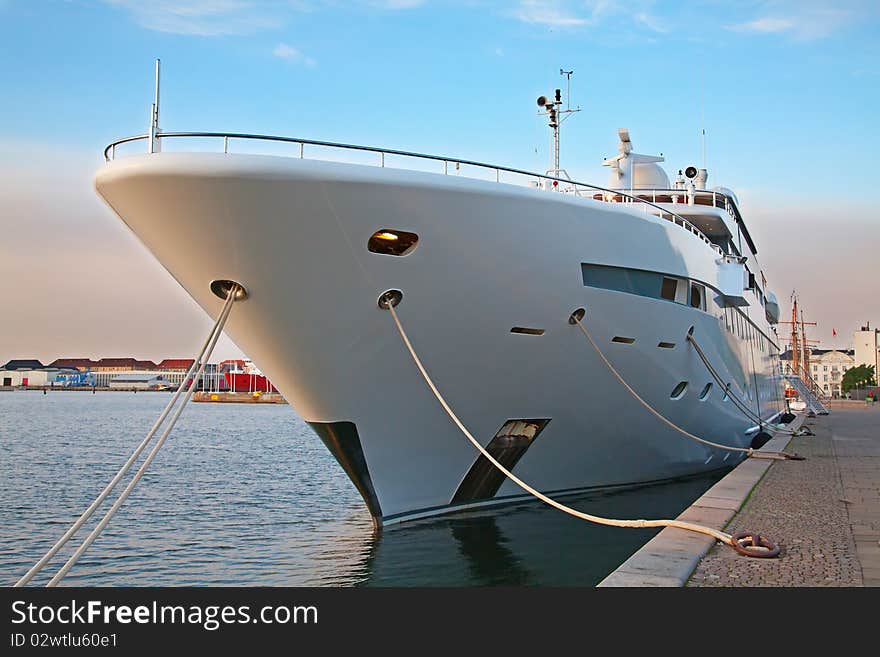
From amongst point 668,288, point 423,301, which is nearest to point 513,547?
point 423,301

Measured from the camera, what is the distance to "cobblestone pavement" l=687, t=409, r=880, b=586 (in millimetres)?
6211

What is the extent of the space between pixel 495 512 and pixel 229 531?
14.5 feet

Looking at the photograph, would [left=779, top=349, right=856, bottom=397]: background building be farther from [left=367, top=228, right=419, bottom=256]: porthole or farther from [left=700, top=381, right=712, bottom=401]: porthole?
[left=367, top=228, right=419, bottom=256]: porthole

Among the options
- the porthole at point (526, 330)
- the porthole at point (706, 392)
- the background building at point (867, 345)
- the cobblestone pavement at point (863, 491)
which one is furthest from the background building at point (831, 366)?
the porthole at point (526, 330)

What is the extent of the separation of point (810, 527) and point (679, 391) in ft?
19.6

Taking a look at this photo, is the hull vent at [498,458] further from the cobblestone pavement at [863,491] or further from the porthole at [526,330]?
the cobblestone pavement at [863,491]

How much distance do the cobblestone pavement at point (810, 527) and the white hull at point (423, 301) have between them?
2.75 m

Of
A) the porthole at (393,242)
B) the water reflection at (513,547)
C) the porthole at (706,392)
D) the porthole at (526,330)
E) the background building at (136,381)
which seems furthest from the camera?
the background building at (136,381)

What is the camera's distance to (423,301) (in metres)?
9.65

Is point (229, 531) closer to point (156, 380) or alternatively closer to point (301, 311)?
point (301, 311)

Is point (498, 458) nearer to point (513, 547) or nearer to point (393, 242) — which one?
point (513, 547)

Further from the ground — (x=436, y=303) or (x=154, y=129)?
(x=154, y=129)

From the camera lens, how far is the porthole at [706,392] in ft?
49.3


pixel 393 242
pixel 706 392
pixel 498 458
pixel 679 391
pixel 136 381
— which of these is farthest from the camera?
pixel 136 381
